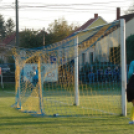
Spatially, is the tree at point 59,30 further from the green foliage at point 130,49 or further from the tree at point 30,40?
the green foliage at point 130,49

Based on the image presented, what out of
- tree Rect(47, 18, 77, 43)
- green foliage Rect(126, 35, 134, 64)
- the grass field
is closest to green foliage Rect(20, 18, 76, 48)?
tree Rect(47, 18, 77, 43)

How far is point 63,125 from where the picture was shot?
700cm

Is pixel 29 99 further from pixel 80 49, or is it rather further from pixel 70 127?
pixel 70 127

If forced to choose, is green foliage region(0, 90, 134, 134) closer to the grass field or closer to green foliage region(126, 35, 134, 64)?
the grass field

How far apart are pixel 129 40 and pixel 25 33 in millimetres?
17328

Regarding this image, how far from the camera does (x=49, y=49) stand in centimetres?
893

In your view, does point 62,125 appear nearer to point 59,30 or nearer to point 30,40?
point 30,40

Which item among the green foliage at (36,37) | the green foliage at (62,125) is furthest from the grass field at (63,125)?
the green foliage at (36,37)

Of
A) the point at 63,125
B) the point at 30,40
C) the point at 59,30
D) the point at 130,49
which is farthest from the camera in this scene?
the point at 59,30

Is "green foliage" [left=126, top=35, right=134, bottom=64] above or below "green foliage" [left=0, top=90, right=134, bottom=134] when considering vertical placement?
above

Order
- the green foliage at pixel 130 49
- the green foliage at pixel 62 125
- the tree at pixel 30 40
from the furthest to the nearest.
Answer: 1. the tree at pixel 30 40
2. the green foliage at pixel 130 49
3. the green foliage at pixel 62 125

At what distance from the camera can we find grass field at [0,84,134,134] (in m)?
6.34

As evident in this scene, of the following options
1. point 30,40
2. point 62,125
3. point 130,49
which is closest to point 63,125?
point 62,125

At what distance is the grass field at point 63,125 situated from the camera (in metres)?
6.34
